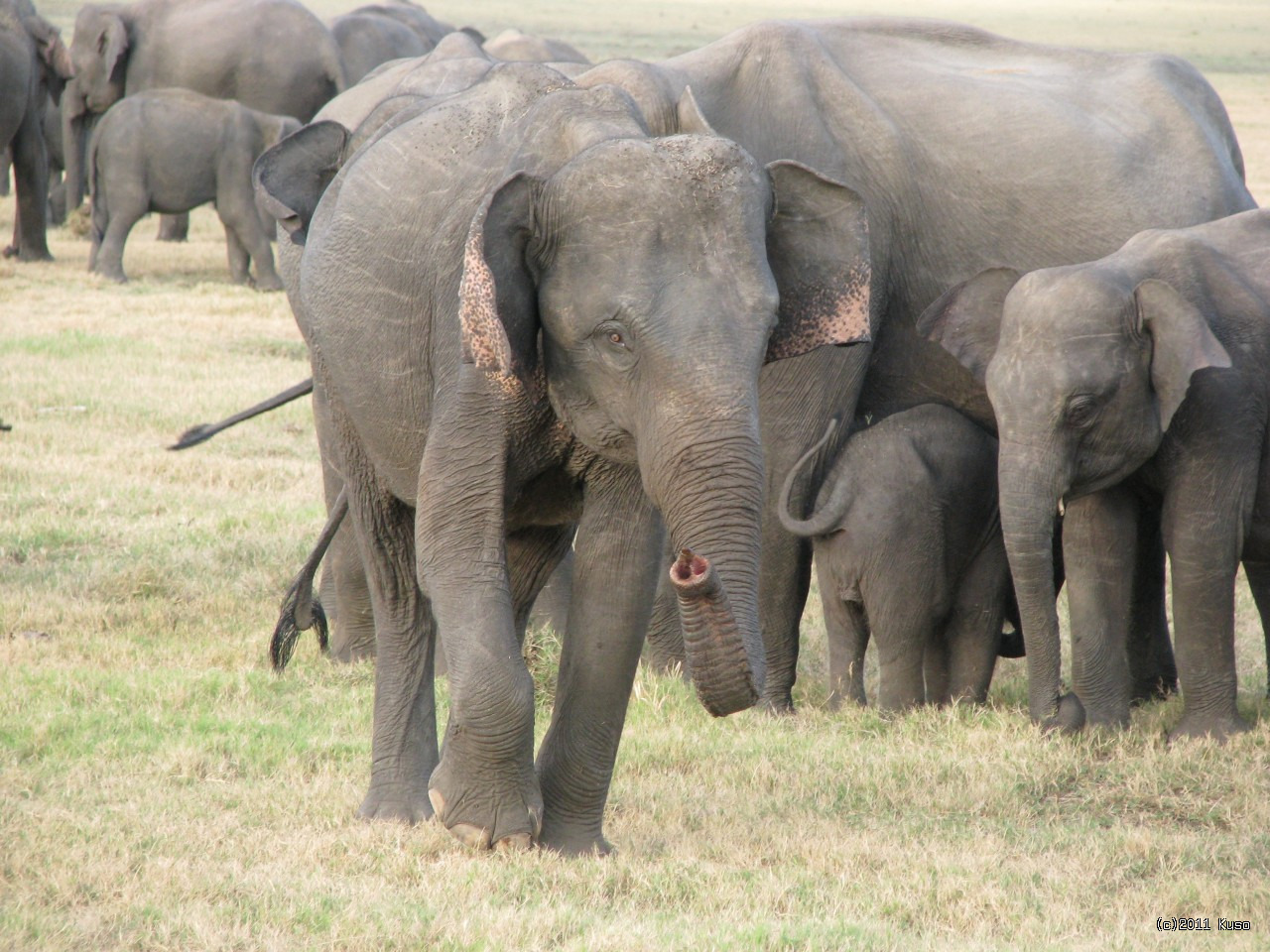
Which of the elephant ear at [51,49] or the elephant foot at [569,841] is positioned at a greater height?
the elephant foot at [569,841]

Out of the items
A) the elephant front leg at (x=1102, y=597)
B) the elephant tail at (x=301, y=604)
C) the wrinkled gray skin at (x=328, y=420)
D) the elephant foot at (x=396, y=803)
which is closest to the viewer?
the elephant foot at (x=396, y=803)

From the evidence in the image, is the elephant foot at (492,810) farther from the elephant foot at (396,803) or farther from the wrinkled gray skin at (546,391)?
the elephant foot at (396,803)

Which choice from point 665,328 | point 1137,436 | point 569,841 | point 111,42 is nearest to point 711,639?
point 665,328

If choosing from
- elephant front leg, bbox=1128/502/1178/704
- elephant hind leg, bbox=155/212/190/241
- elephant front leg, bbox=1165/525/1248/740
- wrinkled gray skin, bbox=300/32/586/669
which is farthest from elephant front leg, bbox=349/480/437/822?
elephant hind leg, bbox=155/212/190/241

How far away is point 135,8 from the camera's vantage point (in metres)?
19.6

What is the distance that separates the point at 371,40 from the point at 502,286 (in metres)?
17.8

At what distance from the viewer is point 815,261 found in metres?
4.36

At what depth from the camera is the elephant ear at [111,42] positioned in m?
19.1

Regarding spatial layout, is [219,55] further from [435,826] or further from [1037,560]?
[435,826]

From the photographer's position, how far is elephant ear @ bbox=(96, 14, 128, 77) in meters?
19.1

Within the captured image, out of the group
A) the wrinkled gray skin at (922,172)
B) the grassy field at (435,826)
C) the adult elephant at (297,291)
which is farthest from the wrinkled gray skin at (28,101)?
the wrinkled gray skin at (922,172)

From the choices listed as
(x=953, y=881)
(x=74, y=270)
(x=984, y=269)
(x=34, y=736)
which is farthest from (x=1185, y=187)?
(x=74, y=270)

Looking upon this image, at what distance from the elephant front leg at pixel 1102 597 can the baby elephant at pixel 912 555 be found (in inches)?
15.6

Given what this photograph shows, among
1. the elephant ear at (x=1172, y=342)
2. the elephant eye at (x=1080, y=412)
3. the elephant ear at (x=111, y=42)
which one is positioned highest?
the elephant ear at (x=1172, y=342)
